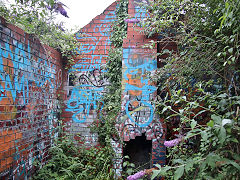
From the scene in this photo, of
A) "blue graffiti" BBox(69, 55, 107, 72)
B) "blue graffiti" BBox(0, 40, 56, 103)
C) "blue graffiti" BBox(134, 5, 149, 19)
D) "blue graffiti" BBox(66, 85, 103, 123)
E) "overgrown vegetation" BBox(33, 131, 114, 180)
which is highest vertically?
"blue graffiti" BBox(134, 5, 149, 19)

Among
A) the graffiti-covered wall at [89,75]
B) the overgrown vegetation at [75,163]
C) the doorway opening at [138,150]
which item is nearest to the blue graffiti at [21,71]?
the graffiti-covered wall at [89,75]

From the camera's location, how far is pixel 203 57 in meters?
2.82

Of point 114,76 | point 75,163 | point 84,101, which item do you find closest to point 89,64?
point 114,76

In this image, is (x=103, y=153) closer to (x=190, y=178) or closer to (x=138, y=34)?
(x=190, y=178)

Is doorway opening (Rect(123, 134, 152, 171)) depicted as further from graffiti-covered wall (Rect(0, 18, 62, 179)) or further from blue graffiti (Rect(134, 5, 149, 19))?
blue graffiti (Rect(134, 5, 149, 19))

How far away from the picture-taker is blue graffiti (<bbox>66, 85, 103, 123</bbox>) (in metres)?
4.82

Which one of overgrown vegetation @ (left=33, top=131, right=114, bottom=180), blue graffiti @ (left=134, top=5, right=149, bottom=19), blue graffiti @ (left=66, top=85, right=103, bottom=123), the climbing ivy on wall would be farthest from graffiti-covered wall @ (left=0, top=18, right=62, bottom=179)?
blue graffiti @ (left=134, top=5, right=149, bottom=19)

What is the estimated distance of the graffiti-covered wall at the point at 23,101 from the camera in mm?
2766

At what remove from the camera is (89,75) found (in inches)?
193

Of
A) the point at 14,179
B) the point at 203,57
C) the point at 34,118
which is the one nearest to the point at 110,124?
the point at 34,118

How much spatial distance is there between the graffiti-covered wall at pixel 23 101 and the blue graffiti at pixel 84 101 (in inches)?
23.8

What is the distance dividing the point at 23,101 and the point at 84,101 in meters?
1.78

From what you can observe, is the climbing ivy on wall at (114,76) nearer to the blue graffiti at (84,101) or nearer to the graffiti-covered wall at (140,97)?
the blue graffiti at (84,101)

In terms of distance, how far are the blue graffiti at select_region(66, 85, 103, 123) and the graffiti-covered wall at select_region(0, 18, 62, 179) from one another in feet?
1.98
